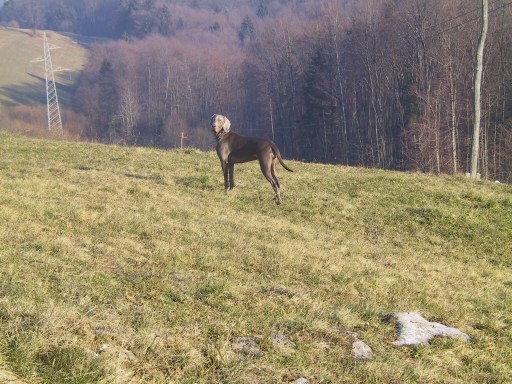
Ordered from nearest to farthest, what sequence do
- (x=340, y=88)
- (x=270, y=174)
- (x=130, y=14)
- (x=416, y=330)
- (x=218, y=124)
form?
(x=416, y=330), (x=270, y=174), (x=218, y=124), (x=340, y=88), (x=130, y=14)

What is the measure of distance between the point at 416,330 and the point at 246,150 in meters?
6.60

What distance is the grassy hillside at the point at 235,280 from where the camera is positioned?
3111 millimetres

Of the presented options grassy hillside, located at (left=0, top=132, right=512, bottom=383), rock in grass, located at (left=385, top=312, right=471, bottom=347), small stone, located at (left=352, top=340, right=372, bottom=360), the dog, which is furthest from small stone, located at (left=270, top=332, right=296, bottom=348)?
the dog

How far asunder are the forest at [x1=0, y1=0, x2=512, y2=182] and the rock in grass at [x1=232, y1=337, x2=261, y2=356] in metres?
24.0

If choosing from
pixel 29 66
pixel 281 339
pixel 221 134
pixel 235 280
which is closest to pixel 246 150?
pixel 221 134

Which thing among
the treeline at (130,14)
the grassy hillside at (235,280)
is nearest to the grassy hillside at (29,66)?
the treeline at (130,14)

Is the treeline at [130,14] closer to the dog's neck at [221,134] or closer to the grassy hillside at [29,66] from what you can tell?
the grassy hillside at [29,66]

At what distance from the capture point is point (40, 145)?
51.7 ft

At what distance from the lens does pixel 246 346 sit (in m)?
3.51

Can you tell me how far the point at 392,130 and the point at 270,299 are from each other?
4368 cm

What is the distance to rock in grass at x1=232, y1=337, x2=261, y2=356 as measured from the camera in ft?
11.2

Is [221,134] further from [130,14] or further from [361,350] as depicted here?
[130,14]

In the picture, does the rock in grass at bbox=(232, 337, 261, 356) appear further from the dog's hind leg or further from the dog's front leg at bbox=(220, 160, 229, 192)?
the dog's front leg at bbox=(220, 160, 229, 192)

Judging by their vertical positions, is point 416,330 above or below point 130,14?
below
